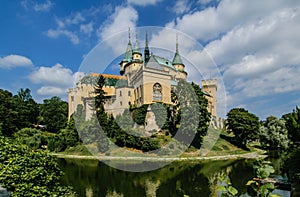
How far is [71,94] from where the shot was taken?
43938 millimetres

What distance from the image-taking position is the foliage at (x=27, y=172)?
5652 millimetres

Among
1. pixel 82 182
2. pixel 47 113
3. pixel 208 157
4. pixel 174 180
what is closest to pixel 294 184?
pixel 174 180

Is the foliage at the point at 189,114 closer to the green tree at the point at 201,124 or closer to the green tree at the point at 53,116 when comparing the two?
the green tree at the point at 201,124

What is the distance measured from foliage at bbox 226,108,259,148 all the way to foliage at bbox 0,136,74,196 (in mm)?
29398

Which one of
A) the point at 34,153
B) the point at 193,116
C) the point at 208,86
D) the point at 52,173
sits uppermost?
the point at 208,86

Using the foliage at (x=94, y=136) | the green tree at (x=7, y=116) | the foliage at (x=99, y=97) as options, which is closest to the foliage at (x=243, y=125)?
the foliage at (x=94, y=136)

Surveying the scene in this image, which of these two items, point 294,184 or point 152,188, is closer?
point 294,184

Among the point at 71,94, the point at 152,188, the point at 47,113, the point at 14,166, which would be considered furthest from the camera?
the point at 47,113

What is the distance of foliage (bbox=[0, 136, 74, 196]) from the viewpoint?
5.65m

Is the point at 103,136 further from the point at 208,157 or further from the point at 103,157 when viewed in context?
the point at 208,157

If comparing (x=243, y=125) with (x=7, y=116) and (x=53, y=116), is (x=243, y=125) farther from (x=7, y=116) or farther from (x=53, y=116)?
(x=53, y=116)

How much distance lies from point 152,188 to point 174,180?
8.42 feet

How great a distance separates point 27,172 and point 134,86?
33.0 m

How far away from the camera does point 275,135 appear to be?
107 ft
